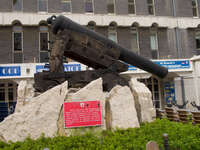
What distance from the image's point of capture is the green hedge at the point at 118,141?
4.84m

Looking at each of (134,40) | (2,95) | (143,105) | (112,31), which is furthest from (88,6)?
(143,105)

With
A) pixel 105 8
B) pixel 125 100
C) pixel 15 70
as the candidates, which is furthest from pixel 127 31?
pixel 125 100

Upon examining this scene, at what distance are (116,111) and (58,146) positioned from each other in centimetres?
196

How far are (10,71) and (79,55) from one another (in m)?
9.03

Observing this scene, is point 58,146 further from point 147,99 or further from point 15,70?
point 15,70

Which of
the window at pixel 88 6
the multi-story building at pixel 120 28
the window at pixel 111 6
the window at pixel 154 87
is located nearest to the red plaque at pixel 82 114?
the multi-story building at pixel 120 28

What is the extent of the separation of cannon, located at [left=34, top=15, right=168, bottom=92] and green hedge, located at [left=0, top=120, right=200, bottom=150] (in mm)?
1789

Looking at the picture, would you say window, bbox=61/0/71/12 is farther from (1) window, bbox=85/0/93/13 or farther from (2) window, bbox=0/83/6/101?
(2) window, bbox=0/83/6/101

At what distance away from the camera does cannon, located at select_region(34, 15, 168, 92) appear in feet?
21.3

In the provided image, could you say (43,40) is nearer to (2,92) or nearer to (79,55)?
(2,92)

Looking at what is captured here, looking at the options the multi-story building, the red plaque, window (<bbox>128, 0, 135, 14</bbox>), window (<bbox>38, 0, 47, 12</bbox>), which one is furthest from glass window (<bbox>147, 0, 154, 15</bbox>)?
the red plaque

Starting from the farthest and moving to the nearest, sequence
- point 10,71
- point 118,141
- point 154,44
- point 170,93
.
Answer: point 154,44, point 170,93, point 10,71, point 118,141

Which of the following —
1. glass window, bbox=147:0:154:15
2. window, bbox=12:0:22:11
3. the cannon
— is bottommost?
the cannon

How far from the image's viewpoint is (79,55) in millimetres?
6805
